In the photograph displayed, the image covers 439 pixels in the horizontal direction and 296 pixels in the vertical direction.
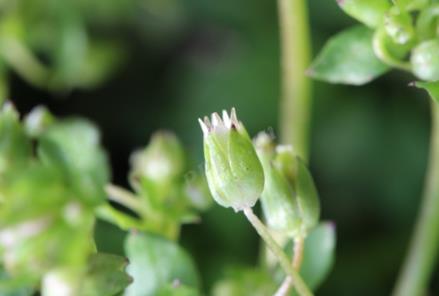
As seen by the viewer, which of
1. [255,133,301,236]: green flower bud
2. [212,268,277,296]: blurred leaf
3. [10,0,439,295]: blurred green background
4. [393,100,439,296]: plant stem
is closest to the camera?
[255,133,301,236]: green flower bud

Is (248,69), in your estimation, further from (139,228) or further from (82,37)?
(139,228)

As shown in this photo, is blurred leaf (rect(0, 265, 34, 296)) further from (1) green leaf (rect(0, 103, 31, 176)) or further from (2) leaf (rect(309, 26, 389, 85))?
(2) leaf (rect(309, 26, 389, 85))

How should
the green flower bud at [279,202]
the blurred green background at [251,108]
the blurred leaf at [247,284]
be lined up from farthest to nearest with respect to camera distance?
the blurred green background at [251,108] < the blurred leaf at [247,284] < the green flower bud at [279,202]

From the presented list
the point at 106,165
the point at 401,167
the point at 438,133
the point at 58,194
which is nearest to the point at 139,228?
the point at 106,165

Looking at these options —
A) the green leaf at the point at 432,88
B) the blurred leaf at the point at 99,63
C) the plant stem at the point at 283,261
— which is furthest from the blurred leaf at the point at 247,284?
the blurred leaf at the point at 99,63

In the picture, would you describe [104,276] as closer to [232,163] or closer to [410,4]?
[232,163]

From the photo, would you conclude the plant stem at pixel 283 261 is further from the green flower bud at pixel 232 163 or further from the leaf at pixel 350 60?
the leaf at pixel 350 60

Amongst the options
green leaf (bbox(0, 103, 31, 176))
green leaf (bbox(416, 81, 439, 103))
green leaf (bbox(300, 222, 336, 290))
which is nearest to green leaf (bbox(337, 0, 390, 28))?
green leaf (bbox(416, 81, 439, 103))
